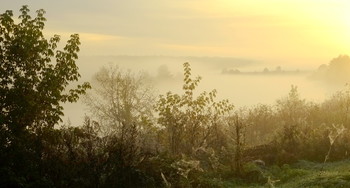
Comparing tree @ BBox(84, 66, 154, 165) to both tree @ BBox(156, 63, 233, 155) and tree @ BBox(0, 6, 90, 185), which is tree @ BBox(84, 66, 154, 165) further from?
tree @ BBox(0, 6, 90, 185)

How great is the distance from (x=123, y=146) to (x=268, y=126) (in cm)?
1890

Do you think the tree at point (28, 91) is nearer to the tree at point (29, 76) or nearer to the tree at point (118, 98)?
the tree at point (29, 76)

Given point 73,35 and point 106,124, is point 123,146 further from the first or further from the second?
point 106,124

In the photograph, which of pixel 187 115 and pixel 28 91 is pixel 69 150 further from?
pixel 187 115

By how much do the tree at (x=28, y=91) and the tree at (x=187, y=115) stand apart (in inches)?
258

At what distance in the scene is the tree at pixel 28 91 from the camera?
14.7m

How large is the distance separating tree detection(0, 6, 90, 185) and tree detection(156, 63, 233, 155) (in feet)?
21.5

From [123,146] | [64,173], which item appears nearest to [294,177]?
[123,146]

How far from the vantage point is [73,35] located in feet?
52.0

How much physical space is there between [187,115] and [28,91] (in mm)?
8932

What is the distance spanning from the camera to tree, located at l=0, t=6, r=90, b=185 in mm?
14703

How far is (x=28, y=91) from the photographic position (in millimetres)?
15141

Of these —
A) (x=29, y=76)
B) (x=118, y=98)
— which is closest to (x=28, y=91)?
(x=29, y=76)

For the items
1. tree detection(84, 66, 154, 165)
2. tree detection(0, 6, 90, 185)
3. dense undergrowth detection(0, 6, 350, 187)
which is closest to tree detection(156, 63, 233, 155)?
dense undergrowth detection(0, 6, 350, 187)
